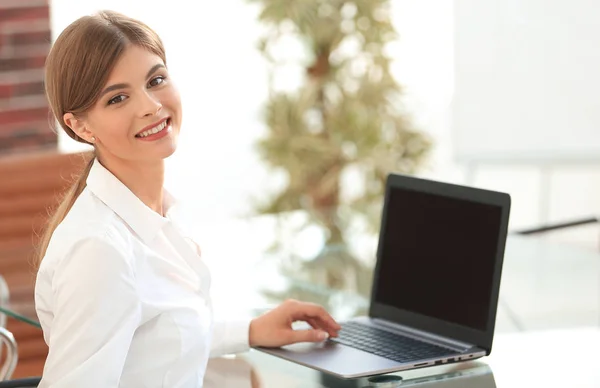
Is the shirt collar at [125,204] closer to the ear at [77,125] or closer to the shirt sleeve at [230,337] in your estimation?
the ear at [77,125]

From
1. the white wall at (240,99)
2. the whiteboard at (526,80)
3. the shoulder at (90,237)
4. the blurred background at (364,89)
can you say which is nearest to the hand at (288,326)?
the shoulder at (90,237)

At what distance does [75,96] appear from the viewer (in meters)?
1.51

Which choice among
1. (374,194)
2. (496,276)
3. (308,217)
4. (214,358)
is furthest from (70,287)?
(374,194)

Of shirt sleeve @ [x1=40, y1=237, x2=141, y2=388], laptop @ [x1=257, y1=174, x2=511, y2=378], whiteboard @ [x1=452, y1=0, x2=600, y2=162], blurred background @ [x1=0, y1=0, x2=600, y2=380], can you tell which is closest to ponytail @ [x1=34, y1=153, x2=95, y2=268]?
shirt sleeve @ [x1=40, y1=237, x2=141, y2=388]

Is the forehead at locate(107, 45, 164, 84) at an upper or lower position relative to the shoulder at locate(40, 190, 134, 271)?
upper

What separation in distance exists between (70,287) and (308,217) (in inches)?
69.6

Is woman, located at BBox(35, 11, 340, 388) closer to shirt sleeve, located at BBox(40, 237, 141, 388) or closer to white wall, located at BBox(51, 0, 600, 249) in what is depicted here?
shirt sleeve, located at BBox(40, 237, 141, 388)

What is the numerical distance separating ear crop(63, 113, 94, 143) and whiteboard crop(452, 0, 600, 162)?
2.83 meters

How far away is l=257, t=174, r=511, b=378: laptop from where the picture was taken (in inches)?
68.1

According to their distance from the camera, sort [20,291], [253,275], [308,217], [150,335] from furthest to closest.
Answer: [308,217], [253,275], [20,291], [150,335]

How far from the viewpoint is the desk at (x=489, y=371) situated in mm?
1645

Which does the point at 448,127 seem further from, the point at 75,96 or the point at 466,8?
the point at 75,96

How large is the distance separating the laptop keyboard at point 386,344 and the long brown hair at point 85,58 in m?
0.64

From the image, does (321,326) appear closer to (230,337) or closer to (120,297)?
(230,337)
